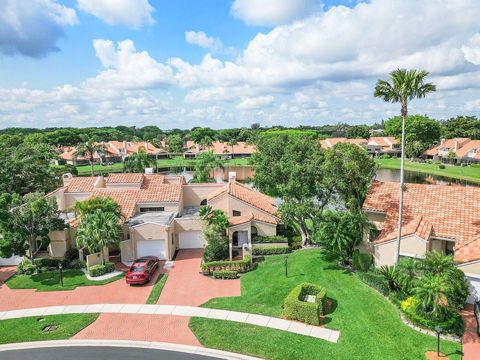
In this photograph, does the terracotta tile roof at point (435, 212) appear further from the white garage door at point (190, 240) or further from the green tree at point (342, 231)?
the white garage door at point (190, 240)

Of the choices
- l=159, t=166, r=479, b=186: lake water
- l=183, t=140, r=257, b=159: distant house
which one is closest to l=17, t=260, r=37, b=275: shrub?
l=159, t=166, r=479, b=186: lake water

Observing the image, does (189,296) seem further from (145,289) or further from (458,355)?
(458,355)

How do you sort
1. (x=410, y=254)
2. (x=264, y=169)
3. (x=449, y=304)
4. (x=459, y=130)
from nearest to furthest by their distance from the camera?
(x=449, y=304), (x=410, y=254), (x=264, y=169), (x=459, y=130)

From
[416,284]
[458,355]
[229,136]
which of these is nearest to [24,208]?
[416,284]

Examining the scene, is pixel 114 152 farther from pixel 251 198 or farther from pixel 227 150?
pixel 251 198

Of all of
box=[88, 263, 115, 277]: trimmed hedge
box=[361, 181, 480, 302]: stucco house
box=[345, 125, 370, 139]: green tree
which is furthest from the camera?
box=[345, 125, 370, 139]: green tree

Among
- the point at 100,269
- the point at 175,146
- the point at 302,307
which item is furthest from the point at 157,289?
the point at 175,146

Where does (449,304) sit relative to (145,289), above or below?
above

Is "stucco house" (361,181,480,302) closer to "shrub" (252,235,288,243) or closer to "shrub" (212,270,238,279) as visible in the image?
"shrub" (252,235,288,243)
